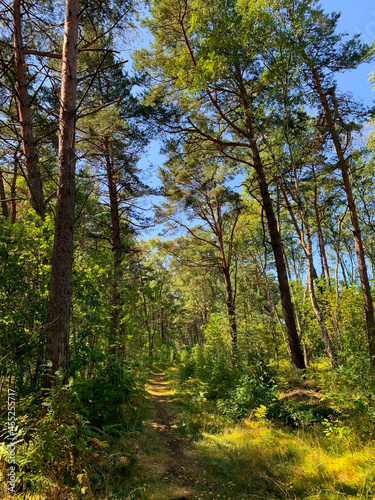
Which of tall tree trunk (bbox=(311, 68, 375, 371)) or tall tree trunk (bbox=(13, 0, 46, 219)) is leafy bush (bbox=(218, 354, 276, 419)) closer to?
tall tree trunk (bbox=(311, 68, 375, 371))

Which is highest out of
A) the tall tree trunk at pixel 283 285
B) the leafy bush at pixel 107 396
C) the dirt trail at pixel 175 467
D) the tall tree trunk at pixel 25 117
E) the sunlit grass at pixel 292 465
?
the tall tree trunk at pixel 25 117

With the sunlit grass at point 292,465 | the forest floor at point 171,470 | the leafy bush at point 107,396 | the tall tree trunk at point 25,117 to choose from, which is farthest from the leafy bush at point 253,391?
the tall tree trunk at point 25,117

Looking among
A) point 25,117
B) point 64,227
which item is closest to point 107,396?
point 64,227

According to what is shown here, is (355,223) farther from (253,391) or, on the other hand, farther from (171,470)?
(171,470)

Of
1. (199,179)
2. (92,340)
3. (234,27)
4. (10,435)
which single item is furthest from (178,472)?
(199,179)

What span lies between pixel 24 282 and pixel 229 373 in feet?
21.7

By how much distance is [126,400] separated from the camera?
4.42m

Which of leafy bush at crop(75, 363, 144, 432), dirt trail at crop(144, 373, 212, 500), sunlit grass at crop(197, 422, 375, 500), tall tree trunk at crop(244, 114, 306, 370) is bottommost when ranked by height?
dirt trail at crop(144, 373, 212, 500)

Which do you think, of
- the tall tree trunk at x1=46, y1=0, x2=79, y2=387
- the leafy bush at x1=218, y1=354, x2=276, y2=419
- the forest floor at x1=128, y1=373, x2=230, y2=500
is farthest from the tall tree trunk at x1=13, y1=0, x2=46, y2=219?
the leafy bush at x1=218, y1=354, x2=276, y2=419

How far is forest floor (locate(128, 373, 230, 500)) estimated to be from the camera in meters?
3.28

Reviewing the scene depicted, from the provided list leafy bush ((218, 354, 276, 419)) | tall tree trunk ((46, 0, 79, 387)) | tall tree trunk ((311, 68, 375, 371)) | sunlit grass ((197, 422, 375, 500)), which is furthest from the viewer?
tall tree trunk ((311, 68, 375, 371))

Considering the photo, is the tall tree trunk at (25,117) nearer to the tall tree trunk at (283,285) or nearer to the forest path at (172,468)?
the forest path at (172,468)

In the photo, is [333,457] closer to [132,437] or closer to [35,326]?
[132,437]

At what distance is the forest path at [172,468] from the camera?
3.31 metres
